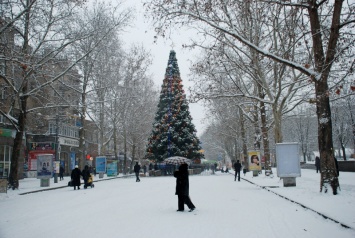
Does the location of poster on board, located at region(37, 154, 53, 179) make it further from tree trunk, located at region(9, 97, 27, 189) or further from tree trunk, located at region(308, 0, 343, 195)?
tree trunk, located at region(308, 0, 343, 195)

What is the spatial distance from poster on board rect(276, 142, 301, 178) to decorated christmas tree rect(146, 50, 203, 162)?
2421cm

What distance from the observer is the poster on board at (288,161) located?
19.0m

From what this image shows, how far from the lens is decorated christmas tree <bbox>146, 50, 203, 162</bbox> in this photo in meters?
43.6

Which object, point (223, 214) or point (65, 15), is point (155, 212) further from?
point (65, 15)

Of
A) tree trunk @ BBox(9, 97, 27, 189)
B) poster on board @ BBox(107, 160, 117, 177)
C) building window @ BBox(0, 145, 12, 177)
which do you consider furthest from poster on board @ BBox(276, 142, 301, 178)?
poster on board @ BBox(107, 160, 117, 177)

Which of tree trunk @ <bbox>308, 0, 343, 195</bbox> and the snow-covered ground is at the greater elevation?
tree trunk @ <bbox>308, 0, 343, 195</bbox>

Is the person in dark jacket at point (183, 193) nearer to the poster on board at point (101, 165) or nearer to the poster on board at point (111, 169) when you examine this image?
the poster on board at point (101, 165)

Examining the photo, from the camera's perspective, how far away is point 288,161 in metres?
19.2

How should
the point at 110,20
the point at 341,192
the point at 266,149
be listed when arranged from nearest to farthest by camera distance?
the point at 341,192 → the point at 110,20 → the point at 266,149

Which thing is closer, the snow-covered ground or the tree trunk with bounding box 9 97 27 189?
the snow-covered ground

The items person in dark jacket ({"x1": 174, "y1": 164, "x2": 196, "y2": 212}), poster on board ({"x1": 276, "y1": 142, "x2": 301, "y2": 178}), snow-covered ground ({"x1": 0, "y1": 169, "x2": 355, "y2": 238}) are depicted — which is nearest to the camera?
snow-covered ground ({"x1": 0, "y1": 169, "x2": 355, "y2": 238})

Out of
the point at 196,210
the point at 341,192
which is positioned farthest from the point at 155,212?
the point at 341,192

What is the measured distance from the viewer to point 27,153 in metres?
42.7

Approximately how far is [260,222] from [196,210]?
2.86 meters
